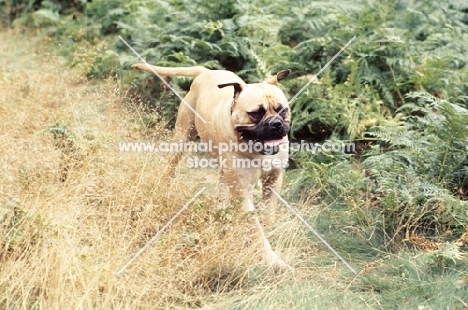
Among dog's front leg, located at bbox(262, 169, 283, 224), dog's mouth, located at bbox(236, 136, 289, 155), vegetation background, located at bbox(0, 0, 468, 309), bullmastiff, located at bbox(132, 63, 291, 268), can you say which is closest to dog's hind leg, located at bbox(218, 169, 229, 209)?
bullmastiff, located at bbox(132, 63, 291, 268)

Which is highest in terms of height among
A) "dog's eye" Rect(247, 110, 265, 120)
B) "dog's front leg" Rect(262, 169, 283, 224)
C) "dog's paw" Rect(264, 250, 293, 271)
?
"dog's eye" Rect(247, 110, 265, 120)

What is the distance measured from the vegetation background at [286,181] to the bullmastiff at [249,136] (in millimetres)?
282

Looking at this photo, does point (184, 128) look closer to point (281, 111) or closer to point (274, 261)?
point (281, 111)

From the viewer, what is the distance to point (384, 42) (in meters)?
8.26

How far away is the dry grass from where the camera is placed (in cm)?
466

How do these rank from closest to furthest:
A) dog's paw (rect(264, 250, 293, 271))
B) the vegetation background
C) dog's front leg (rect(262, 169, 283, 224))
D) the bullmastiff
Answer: the vegetation background → dog's paw (rect(264, 250, 293, 271)) → the bullmastiff → dog's front leg (rect(262, 169, 283, 224))

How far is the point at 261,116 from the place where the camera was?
5.53 meters

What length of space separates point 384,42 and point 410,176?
8.77 feet

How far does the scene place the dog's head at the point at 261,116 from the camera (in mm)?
5484

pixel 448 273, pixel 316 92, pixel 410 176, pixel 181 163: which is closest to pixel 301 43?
pixel 316 92

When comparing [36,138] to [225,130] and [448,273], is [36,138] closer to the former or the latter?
[225,130]

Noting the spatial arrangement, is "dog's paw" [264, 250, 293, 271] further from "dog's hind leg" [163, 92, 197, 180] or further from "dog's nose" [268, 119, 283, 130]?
"dog's hind leg" [163, 92, 197, 180]

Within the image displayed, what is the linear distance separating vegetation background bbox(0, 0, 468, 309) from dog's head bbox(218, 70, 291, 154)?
0.66 m

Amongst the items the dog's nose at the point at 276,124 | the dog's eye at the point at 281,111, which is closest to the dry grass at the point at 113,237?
the dog's nose at the point at 276,124
